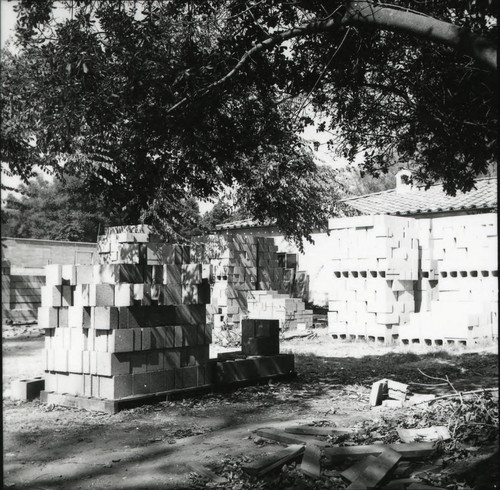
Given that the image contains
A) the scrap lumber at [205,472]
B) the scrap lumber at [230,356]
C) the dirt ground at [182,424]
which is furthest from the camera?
the scrap lumber at [230,356]

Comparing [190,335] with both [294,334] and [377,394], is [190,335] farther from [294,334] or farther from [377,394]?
[294,334]

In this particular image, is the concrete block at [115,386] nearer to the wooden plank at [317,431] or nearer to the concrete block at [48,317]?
the concrete block at [48,317]

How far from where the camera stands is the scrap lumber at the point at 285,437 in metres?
6.08

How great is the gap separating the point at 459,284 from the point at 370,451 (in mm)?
11054

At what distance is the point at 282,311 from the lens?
1909cm

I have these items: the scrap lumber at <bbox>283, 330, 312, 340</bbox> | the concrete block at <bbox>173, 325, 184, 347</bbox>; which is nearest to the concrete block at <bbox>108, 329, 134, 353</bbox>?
the concrete block at <bbox>173, 325, 184, 347</bbox>

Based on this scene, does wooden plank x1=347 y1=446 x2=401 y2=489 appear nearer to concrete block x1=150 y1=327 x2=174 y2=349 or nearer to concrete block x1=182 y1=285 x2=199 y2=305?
concrete block x1=150 y1=327 x2=174 y2=349

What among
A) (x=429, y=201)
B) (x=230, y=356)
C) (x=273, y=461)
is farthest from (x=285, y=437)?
(x=429, y=201)

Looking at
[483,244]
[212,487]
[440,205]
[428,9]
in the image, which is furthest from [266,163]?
[212,487]

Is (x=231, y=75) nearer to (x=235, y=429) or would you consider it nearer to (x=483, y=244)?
(x=235, y=429)

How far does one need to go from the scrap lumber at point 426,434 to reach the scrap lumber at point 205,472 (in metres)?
1.80

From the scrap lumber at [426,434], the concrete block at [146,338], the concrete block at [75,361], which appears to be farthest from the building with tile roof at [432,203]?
the scrap lumber at [426,434]

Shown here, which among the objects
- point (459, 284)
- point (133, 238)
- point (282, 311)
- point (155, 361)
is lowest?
point (155, 361)

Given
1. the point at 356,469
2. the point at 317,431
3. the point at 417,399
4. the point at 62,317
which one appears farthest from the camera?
the point at 62,317
